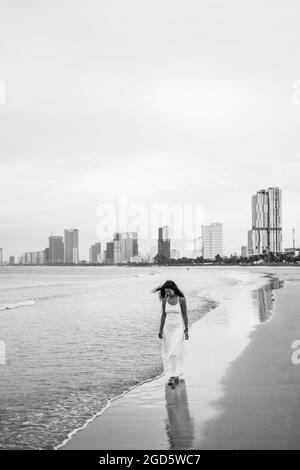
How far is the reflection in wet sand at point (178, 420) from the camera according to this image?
7004mm

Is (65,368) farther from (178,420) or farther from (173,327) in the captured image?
(178,420)

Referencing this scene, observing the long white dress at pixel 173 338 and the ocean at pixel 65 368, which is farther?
the long white dress at pixel 173 338

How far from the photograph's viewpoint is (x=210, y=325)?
21.0 meters

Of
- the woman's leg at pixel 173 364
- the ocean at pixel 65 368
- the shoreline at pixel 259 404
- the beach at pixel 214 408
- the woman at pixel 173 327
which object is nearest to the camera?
the shoreline at pixel 259 404

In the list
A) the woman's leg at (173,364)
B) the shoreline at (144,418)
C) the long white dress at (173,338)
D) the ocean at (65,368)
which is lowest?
the ocean at (65,368)

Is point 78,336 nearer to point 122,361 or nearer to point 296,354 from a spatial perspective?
point 122,361

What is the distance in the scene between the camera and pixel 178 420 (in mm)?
8008

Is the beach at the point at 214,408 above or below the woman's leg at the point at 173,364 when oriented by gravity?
below

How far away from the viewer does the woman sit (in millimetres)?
10609

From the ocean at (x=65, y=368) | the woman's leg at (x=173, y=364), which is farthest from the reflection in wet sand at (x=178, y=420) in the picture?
the ocean at (x=65, y=368)

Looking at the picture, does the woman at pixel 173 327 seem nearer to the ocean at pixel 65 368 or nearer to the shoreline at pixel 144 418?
the shoreline at pixel 144 418

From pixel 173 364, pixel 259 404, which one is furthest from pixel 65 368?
pixel 259 404

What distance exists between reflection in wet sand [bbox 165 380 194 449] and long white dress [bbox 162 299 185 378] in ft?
1.51

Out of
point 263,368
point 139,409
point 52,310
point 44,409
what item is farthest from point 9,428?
point 52,310
